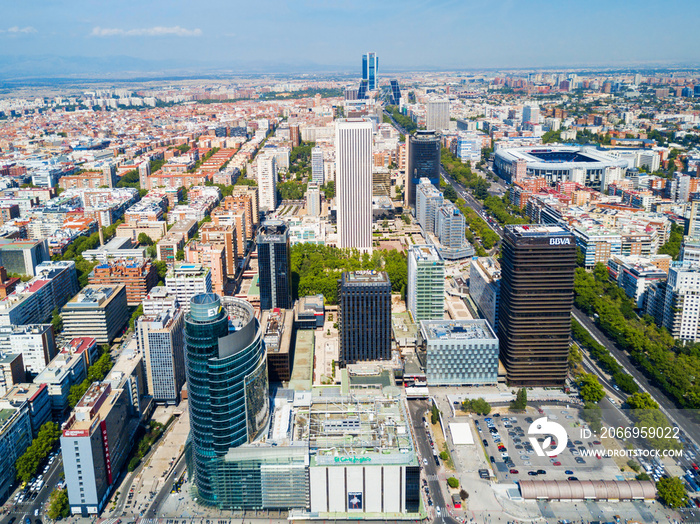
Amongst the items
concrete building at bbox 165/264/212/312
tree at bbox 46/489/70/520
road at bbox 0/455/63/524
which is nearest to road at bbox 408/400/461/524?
tree at bbox 46/489/70/520

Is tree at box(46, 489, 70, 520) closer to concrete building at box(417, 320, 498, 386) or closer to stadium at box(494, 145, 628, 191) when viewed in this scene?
concrete building at box(417, 320, 498, 386)

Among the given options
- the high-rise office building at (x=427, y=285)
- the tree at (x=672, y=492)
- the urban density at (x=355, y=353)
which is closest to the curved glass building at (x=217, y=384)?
the urban density at (x=355, y=353)

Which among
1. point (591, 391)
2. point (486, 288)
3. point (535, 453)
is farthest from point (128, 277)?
point (591, 391)

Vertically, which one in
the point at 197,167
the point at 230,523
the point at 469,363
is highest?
the point at 197,167

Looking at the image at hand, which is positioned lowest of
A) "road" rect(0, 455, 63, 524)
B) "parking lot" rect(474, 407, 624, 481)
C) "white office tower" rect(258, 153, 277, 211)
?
"road" rect(0, 455, 63, 524)

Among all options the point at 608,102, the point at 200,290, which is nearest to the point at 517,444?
the point at 200,290

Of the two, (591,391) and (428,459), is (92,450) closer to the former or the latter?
(428,459)

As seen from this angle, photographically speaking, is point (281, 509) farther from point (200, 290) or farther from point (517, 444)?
point (200, 290)
